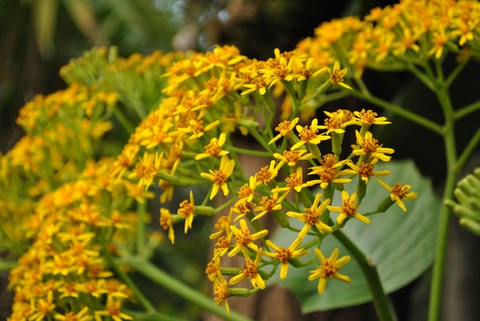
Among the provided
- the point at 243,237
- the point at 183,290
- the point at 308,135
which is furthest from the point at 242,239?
the point at 183,290

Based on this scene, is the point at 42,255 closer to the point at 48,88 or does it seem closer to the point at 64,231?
the point at 64,231

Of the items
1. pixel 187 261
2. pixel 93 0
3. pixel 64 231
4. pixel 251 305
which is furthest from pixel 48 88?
pixel 64 231

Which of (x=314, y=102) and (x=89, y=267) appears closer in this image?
(x=89, y=267)

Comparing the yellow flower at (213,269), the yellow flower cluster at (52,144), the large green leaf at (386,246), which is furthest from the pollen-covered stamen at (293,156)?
the yellow flower cluster at (52,144)

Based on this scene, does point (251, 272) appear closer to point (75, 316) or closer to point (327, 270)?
point (327, 270)

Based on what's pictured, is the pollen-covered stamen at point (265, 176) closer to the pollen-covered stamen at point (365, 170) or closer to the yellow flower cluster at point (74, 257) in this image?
the pollen-covered stamen at point (365, 170)

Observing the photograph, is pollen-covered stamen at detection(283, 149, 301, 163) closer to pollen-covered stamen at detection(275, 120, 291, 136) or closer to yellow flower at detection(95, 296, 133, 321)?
pollen-covered stamen at detection(275, 120, 291, 136)
